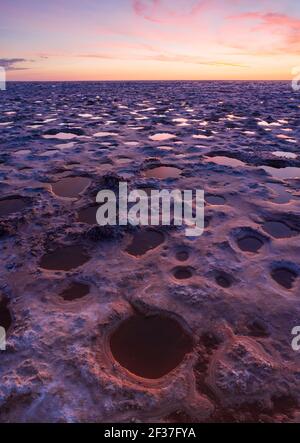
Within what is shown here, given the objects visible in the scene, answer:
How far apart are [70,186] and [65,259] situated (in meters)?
2.99

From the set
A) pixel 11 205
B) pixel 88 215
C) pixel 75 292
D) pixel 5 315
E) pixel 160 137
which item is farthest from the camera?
pixel 160 137

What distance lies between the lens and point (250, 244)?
4703 millimetres

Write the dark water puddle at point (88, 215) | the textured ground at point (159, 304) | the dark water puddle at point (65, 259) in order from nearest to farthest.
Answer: the textured ground at point (159, 304), the dark water puddle at point (65, 259), the dark water puddle at point (88, 215)

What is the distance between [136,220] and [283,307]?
2667 millimetres

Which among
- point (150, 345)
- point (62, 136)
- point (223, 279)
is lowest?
point (150, 345)

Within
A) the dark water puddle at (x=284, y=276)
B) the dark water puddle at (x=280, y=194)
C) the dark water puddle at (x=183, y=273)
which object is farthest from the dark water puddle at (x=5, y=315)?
the dark water puddle at (x=280, y=194)

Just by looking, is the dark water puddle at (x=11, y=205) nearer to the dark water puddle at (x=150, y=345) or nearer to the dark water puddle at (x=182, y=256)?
the dark water puddle at (x=182, y=256)

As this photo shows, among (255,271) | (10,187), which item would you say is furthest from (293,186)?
(10,187)

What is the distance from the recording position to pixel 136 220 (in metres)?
5.30

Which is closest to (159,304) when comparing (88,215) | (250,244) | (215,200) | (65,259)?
(65,259)

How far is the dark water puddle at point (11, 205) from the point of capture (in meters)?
5.79

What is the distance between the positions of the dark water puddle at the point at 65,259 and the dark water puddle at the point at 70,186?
2.13m

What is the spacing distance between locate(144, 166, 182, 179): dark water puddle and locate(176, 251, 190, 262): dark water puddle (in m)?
3.34

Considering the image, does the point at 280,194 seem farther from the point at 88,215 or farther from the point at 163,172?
the point at 88,215
